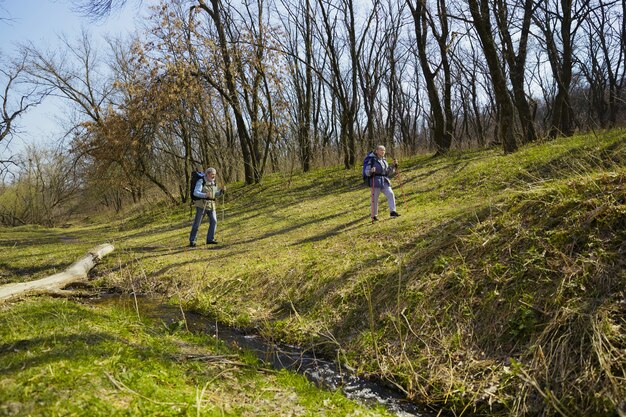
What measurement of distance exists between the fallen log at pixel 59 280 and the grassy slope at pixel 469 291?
2.45 feet

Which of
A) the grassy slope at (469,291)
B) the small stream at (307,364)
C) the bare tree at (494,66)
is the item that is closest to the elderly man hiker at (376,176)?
the grassy slope at (469,291)

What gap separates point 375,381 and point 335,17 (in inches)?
992

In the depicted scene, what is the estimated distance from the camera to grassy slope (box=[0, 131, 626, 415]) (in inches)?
135

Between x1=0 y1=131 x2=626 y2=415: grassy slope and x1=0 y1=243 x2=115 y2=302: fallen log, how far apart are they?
75 centimetres

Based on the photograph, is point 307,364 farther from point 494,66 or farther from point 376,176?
point 494,66

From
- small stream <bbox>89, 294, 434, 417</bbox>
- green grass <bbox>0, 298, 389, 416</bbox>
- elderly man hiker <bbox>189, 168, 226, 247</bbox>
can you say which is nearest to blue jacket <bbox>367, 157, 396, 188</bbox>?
elderly man hiker <bbox>189, 168, 226, 247</bbox>

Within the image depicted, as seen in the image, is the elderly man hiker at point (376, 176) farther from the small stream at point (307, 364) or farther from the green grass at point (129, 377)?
the green grass at point (129, 377)

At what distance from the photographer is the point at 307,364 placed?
4664mm

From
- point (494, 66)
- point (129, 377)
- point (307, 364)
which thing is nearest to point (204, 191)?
point (307, 364)

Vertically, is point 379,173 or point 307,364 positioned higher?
point 379,173

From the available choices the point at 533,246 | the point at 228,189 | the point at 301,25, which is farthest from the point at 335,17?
the point at 533,246

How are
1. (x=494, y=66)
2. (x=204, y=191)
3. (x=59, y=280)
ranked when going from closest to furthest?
(x=59, y=280)
(x=204, y=191)
(x=494, y=66)

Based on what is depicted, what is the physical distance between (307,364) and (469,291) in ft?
6.96

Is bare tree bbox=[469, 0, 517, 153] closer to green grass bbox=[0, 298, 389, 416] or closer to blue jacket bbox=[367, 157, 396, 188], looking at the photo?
blue jacket bbox=[367, 157, 396, 188]
